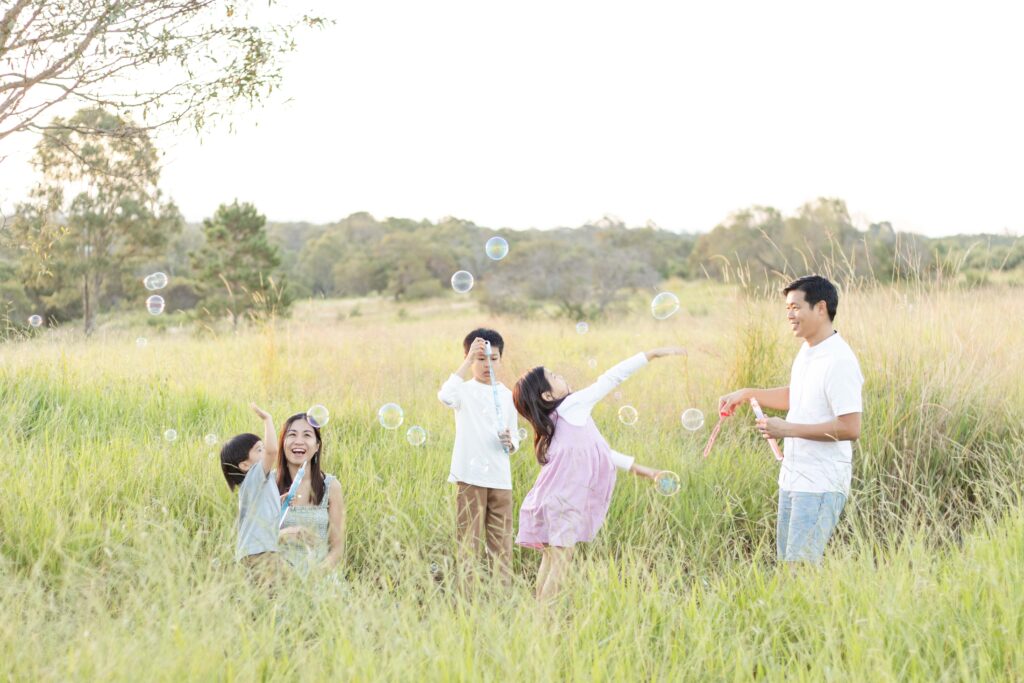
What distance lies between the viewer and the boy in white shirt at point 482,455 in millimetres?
5184

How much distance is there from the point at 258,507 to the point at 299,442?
42cm

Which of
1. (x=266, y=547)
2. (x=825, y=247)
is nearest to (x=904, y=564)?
(x=266, y=547)

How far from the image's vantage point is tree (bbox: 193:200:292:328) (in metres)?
31.4

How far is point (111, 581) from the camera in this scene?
376 centimetres

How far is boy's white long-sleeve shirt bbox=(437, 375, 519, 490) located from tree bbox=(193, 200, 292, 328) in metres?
27.1

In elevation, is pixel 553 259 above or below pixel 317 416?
above

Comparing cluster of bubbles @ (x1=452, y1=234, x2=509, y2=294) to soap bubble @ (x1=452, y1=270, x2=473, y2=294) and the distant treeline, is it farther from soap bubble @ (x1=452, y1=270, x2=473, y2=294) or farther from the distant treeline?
the distant treeline

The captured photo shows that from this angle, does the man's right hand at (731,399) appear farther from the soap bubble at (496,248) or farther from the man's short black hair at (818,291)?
the soap bubble at (496,248)

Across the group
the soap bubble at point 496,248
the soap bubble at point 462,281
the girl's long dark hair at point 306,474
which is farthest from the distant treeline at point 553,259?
the girl's long dark hair at point 306,474

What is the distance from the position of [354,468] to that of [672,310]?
2.56m

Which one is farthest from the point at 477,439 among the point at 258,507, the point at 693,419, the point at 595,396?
the point at 693,419

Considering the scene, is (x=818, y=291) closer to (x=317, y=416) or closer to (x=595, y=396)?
(x=595, y=396)

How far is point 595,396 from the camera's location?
190 inches

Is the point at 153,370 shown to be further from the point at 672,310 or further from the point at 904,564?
the point at 904,564
